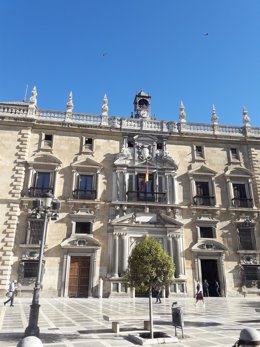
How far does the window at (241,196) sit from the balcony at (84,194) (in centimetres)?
1156

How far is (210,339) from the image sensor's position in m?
8.07

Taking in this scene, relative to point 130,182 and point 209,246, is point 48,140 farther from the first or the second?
point 209,246

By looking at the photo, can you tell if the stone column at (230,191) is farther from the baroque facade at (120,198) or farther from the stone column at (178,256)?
the stone column at (178,256)

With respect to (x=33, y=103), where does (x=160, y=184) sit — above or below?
below

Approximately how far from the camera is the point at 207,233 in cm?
2397

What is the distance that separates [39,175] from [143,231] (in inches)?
362

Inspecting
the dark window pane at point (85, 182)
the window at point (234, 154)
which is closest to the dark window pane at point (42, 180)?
the dark window pane at point (85, 182)

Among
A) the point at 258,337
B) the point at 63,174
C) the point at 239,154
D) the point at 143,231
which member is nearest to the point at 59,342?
the point at 258,337

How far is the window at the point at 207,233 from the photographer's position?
2383cm

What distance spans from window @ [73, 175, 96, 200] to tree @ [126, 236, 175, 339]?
13.9 m

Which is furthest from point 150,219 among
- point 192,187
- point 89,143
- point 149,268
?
point 149,268

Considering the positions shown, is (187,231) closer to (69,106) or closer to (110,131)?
(110,131)

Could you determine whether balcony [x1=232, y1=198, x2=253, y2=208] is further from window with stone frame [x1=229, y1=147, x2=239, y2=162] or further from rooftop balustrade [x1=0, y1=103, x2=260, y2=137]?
rooftop balustrade [x1=0, y1=103, x2=260, y2=137]

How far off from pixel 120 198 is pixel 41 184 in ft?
20.4
